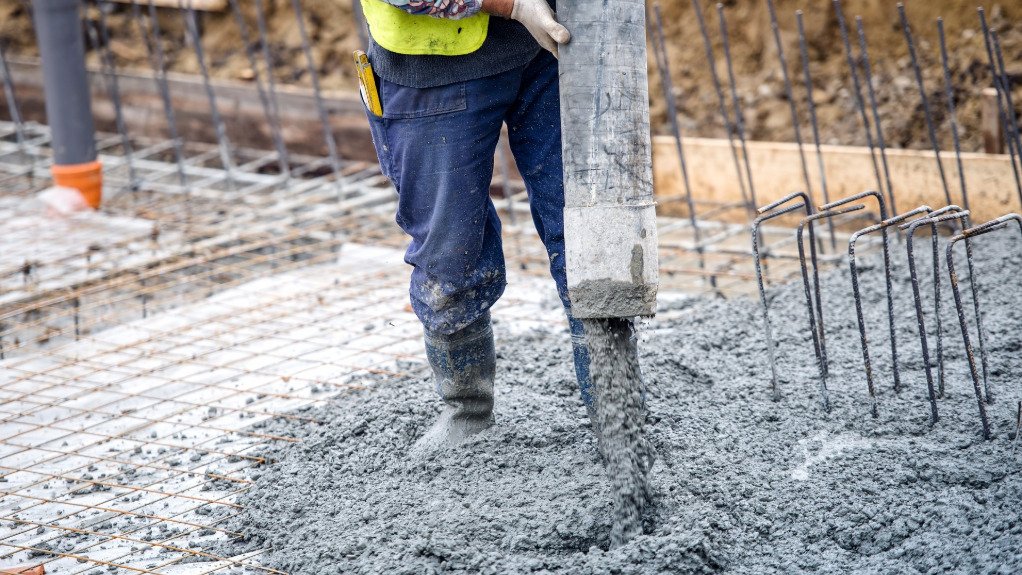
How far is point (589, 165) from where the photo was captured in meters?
2.37

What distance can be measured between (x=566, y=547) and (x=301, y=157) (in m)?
4.99

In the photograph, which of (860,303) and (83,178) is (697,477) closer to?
(860,303)

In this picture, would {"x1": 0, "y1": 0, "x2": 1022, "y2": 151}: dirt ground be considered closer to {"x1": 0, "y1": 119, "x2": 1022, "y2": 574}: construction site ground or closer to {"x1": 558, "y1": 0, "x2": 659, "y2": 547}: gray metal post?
{"x1": 0, "y1": 119, "x2": 1022, "y2": 574}: construction site ground

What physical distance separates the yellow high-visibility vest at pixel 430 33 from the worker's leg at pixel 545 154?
23 centimetres

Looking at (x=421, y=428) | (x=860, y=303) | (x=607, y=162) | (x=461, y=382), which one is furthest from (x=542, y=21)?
(x=421, y=428)

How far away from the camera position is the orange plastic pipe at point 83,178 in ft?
20.3

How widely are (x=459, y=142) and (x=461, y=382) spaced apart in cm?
73

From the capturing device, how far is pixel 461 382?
3.03 meters

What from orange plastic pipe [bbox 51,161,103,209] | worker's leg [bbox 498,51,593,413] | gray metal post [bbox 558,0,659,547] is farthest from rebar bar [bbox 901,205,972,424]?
orange plastic pipe [bbox 51,161,103,209]

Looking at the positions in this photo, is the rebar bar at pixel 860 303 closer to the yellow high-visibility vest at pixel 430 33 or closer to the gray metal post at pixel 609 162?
the gray metal post at pixel 609 162

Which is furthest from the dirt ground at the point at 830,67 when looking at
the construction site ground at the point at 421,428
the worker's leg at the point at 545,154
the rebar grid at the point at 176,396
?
the worker's leg at the point at 545,154

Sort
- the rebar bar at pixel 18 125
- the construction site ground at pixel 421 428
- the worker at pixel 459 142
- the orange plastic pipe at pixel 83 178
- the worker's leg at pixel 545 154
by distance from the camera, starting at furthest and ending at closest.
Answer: the rebar bar at pixel 18 125, the orange plastic pipe at pixel 83 178, the worker's leg at pixel 545 154, the worker at pixel 459 142, the construction site ground at pixel 421 428

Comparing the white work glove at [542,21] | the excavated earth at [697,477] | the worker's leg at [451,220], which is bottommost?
the excavated earth at [697,477]

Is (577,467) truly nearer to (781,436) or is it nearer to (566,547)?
(566,547)
